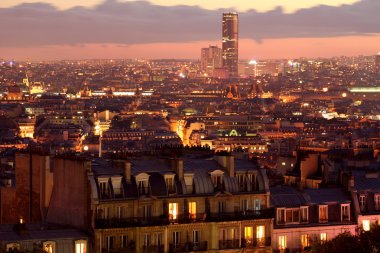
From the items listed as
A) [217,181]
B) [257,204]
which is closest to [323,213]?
[257,204]

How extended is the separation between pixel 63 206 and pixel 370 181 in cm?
853

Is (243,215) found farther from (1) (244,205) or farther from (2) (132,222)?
(2) (132,222)

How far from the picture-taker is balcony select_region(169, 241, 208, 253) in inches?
1403

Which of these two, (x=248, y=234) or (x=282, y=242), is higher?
(x=248, y=234)

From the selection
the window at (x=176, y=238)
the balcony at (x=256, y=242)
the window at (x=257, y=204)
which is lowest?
the balcony at (x=256, y=242)

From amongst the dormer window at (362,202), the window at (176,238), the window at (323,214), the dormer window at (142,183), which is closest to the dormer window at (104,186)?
the dormer window at (142,183)

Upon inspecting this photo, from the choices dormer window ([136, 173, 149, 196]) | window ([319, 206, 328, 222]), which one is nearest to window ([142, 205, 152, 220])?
dormer window ([136, 173, 149, 196])

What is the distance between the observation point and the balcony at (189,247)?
3562cm

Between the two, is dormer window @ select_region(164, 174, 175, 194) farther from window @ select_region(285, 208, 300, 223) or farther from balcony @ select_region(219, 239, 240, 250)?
window @ select_region(285, 208, 300, 223)

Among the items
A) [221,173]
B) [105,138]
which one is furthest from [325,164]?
[105,138]

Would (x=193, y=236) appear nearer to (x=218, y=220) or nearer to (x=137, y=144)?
(x=218, y=220)

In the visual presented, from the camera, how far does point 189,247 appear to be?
35969 millimetres

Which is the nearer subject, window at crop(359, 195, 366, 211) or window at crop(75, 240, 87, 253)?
window at crop(75, 240, 87, 253)

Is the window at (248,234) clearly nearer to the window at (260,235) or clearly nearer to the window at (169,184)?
the window at (260,235)
